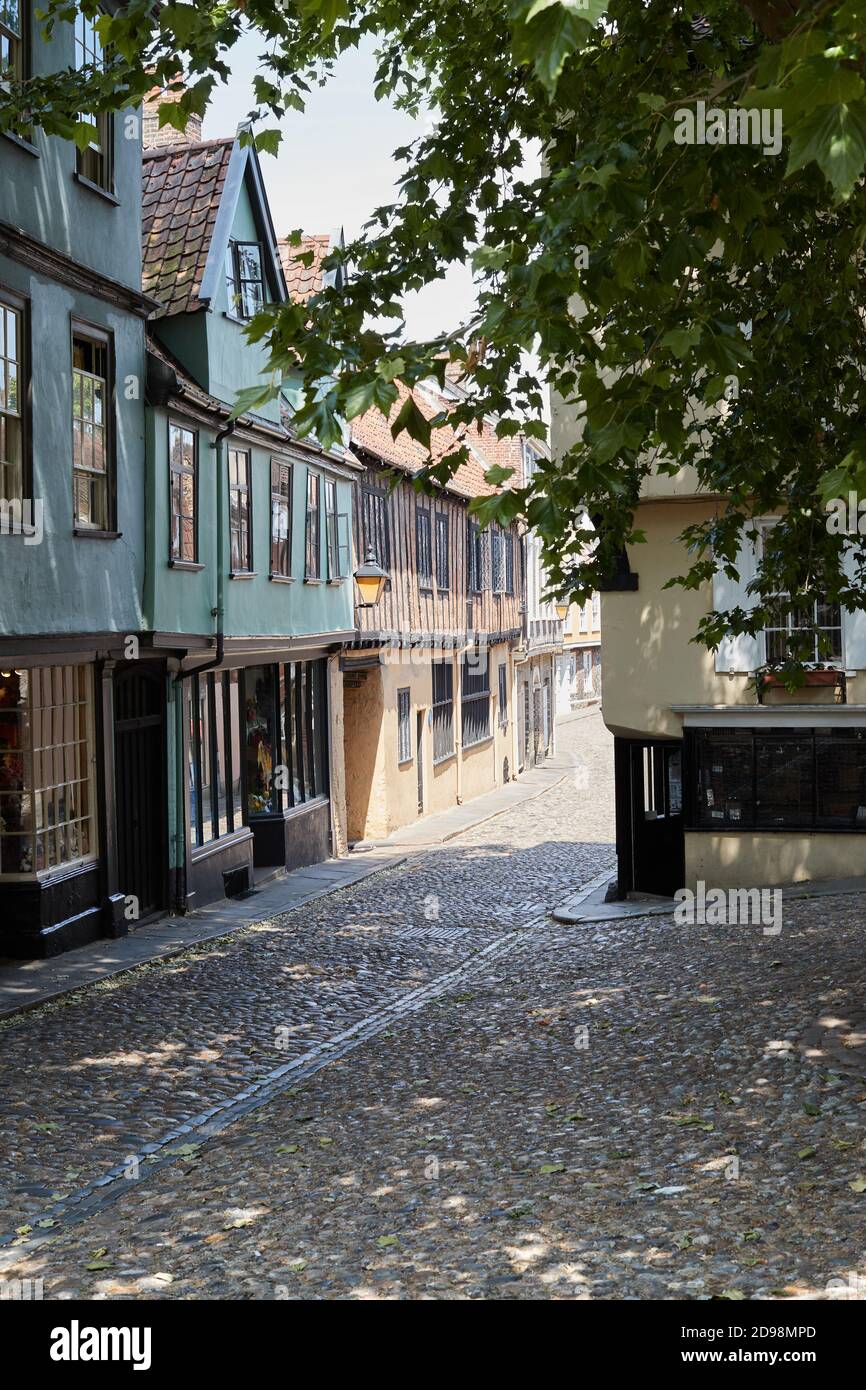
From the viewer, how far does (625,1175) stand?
731 centimetres

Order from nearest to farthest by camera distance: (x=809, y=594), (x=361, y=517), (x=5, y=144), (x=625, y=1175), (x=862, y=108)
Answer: (x=862, y=108)
(x=625, y=1175)
(x=809, y=594)
(x=5, y=144)
(x=361, y=517)

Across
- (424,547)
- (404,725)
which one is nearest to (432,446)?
(424,547)

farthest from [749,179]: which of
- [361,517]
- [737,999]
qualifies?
[361,517]

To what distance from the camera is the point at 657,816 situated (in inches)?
757

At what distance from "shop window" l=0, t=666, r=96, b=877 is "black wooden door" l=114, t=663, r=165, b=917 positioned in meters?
0.86

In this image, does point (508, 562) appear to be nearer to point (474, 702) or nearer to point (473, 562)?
point (473, 562)

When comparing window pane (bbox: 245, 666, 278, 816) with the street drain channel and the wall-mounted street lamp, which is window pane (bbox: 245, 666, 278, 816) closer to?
the wall-mounted street lamp

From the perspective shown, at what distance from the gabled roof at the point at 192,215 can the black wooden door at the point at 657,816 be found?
325 inches

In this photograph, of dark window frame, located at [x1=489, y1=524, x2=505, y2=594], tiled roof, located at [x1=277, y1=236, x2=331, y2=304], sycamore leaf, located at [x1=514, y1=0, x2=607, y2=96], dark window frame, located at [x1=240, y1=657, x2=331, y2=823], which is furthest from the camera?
dark window frame, located at [x1=489, y1=524, x2=505, y2=594]

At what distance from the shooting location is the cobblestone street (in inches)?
244

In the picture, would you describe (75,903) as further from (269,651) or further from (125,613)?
(269,651)

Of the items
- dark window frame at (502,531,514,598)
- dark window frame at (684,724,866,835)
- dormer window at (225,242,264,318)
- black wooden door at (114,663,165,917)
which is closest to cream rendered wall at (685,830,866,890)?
dark window frame at (684,724,866,835)

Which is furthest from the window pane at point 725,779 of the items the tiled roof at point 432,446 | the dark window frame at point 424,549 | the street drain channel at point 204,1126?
the dark window frame at point 424,549

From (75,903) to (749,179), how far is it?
1051cm
